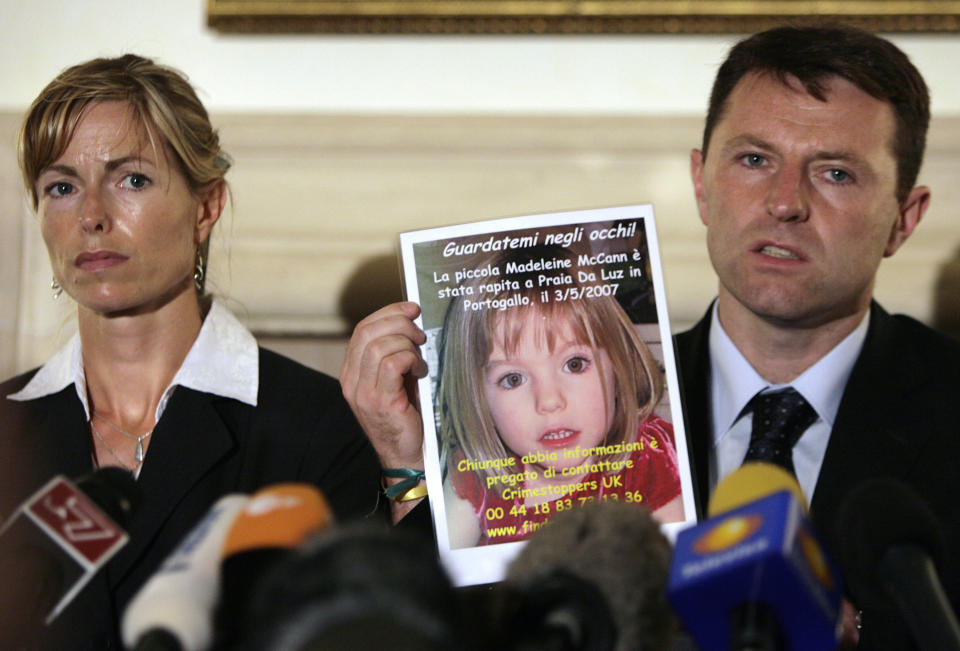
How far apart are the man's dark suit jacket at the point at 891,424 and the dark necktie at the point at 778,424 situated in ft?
0.16

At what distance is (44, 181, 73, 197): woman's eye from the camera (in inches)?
67.8

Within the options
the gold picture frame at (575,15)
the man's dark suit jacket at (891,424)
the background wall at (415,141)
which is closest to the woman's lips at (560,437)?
the man's dark suit jacket at (891,424)

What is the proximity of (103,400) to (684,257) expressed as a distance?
43.7 inches

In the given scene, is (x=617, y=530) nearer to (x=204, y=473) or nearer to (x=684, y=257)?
(x=204, y=473)

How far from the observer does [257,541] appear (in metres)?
0.70

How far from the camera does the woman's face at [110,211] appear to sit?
1.70 meters

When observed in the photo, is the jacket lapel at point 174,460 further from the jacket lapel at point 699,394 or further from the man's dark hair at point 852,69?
the man's dark hair at point 852,69

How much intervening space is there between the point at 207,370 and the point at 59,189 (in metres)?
0.35

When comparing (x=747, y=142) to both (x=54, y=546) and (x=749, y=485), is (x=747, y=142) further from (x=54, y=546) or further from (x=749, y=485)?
(x=54, y=546)

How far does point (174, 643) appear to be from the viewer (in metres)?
0.65

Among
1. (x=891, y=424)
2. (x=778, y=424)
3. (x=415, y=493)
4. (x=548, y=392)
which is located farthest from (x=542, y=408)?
(x=891, y=424)

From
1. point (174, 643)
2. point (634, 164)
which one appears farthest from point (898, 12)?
point (174, 643)

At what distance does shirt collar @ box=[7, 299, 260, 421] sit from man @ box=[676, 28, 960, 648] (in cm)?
67

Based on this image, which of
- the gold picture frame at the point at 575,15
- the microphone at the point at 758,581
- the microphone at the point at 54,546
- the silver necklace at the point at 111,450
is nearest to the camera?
the microphone at the point at 758,581
